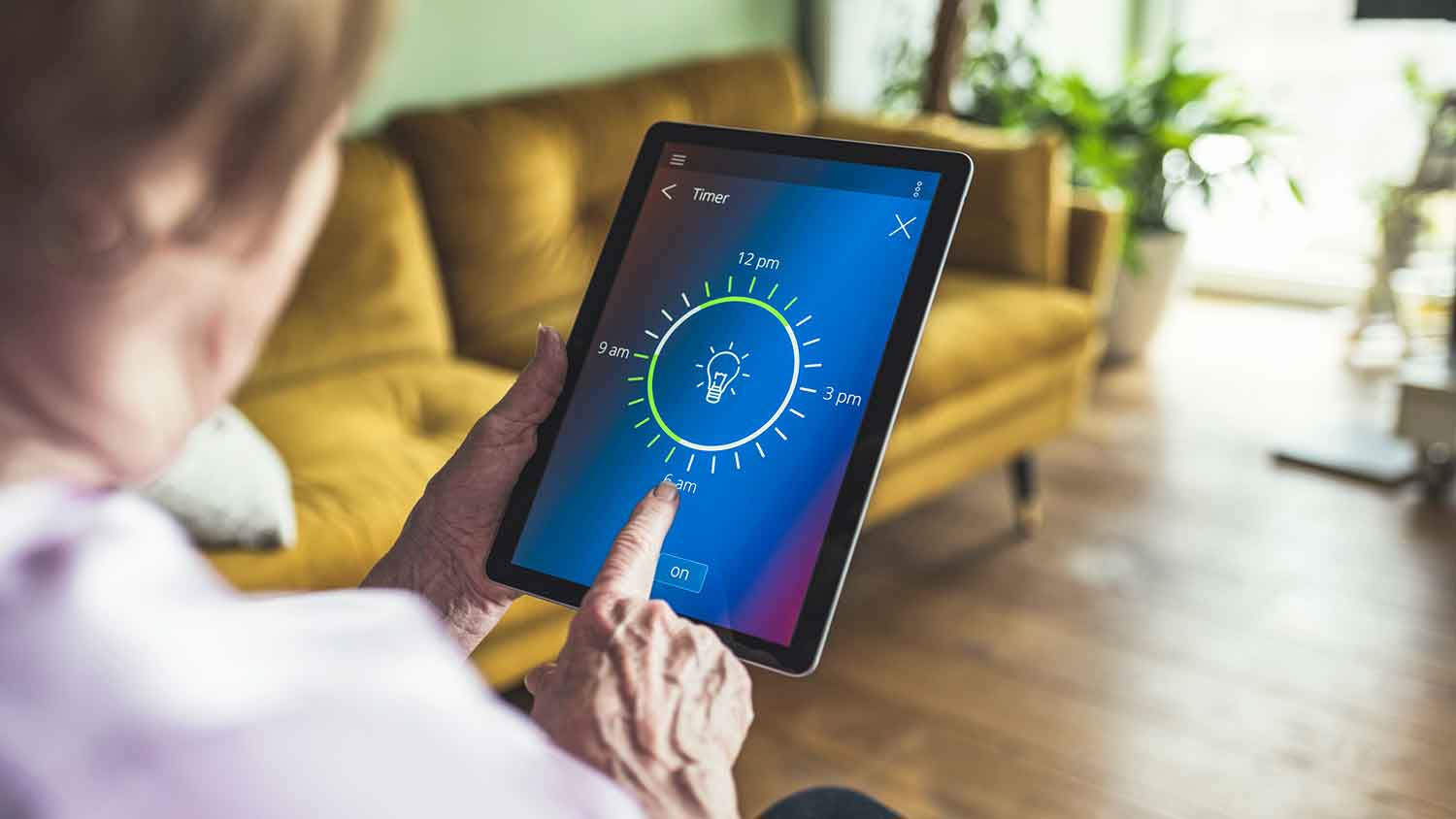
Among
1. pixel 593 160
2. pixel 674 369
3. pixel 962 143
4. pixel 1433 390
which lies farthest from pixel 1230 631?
pixel 674 369

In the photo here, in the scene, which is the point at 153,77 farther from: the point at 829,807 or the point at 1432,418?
the point at 1432,418

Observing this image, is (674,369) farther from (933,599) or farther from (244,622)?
(933,599)

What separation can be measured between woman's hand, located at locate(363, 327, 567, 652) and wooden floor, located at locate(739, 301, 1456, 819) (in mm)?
1113

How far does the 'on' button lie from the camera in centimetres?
64

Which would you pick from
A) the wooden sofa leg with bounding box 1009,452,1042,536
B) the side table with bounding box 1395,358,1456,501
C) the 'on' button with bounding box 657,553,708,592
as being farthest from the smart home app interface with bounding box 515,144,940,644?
the side table with bounding box 1395,358,1456,501

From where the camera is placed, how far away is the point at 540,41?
2848mm

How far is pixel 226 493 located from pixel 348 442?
1.20 ft

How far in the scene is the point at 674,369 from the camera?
0.66 meters

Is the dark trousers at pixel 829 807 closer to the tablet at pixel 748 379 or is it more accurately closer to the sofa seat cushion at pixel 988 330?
the tablet at pixel 748 379

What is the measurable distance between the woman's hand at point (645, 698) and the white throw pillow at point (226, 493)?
38.4 inches

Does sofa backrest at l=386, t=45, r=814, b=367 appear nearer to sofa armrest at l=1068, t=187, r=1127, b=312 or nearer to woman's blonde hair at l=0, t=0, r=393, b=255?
sofa armrest at l=1068, t=187, r=1127, b=312

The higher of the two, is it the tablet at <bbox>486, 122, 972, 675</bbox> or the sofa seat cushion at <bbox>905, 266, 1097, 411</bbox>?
the tablet at <bbox>486, 122, 972, 675</bbox>

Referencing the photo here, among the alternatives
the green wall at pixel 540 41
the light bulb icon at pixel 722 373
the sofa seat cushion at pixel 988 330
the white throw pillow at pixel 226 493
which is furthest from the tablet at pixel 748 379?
the green wall at pixel 540 41

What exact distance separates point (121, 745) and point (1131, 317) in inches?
140
